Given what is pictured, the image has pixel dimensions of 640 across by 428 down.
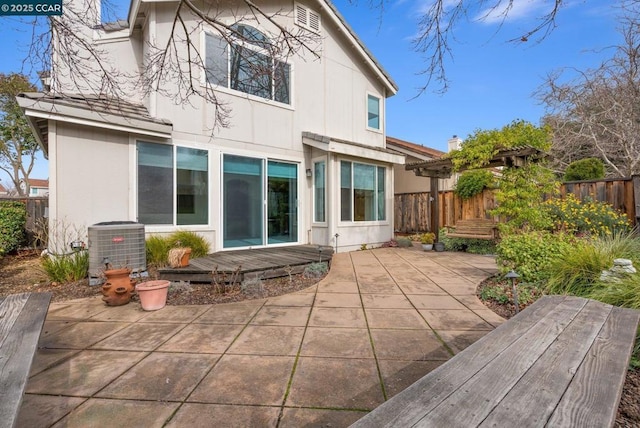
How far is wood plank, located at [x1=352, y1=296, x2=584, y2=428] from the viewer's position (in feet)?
3.35

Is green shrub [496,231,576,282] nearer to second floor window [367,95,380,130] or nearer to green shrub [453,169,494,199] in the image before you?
green shrub [453,169,494,199]

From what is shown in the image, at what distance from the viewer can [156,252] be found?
551 cm

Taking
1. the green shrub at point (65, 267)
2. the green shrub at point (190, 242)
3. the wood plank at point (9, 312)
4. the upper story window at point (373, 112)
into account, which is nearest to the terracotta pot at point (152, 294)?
the wood plank at point (9, 312)

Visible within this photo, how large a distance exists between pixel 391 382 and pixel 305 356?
2.46 feet

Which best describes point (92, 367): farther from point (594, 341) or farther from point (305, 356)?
point (594, 341)

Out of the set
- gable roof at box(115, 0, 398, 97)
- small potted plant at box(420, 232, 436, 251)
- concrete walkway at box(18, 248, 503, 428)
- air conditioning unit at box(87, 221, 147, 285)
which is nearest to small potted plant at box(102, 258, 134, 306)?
concrete walkway at box(18, 248, 503, 428)

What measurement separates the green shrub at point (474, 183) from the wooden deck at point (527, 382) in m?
8.12

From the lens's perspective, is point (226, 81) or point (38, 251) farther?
point (38, 251)

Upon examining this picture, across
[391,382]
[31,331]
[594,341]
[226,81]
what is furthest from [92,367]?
[226,81]

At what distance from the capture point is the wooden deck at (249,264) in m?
4.62

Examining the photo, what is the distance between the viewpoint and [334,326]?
10.5 ft

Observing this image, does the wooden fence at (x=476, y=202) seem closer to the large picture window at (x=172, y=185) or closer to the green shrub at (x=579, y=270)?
the green shrub at (x=579, y=270)

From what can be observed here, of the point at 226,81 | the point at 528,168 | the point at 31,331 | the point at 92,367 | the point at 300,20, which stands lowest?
the point at 92,367

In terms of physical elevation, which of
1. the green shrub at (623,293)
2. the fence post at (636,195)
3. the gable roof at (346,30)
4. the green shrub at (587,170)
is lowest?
the green shrub at (623,293)
